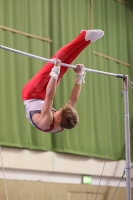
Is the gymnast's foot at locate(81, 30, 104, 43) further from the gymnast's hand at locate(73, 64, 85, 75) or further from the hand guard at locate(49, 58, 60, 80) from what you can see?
the hand guard at locate(49, 58, 60, 80)

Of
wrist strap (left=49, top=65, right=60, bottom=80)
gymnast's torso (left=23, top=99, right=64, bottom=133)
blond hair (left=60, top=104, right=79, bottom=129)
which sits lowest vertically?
blond hair (left=60, top=104, right=79, bottom=129)

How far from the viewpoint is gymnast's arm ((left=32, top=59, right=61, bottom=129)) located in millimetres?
3984

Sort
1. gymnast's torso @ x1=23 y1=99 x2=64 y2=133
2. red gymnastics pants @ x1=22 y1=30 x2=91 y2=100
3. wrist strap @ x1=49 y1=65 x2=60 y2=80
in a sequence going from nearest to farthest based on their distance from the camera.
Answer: wrist strap @ x1=49 y1=65 x2=60 y2=80 → gymnast's torso @ x1=23 y1=99 x2=64 y2=133 → red gymnastics pants @ x1=22 y1=30 x2=91 y2=100

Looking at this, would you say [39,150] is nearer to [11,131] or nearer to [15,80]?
[11,131]

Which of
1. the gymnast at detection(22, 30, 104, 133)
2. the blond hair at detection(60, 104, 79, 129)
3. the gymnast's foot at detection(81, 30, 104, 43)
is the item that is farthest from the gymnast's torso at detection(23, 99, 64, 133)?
the gymnast's foot at detection(81, 30, 104, 43)

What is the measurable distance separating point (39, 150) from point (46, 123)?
8.95ft

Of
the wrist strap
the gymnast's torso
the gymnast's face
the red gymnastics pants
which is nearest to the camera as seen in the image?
the wrist strap

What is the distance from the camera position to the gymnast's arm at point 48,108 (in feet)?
13.1

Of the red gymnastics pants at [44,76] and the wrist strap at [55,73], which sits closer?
the wrist strap at [55,73]

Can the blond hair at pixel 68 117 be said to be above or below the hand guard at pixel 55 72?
below

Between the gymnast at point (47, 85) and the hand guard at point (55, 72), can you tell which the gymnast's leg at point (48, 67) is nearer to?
the gymnast at point (47, 85)

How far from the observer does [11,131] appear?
20.7ft

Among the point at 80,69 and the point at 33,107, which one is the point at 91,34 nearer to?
the point at 80,69

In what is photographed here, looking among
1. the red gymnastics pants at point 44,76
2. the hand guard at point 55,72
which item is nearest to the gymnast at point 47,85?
the red gymnastics pants at point 44,76
